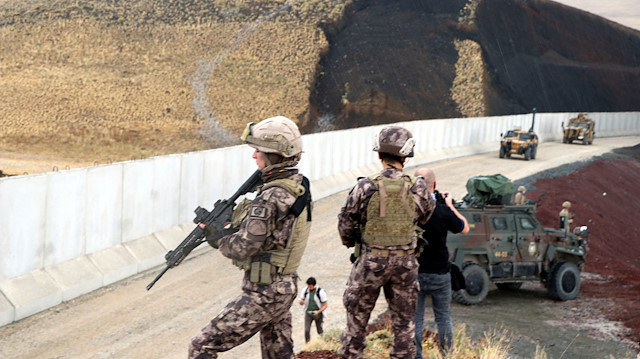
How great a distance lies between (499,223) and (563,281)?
195cm

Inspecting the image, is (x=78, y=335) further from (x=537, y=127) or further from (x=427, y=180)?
(x=537, y=127)

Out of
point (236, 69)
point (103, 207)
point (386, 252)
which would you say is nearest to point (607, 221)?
point (103, 207)

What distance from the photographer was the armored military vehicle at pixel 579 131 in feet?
146

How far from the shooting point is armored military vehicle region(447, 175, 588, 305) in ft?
44.0

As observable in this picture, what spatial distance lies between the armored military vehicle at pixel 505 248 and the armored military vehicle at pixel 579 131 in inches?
1253

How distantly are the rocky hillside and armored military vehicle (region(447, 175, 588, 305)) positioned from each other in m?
24.6

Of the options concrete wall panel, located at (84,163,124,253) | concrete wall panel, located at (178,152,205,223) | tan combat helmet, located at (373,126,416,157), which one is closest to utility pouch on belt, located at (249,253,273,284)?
tan combat helmet, located at (373,126,416,157)

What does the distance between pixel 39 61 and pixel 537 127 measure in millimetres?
32758

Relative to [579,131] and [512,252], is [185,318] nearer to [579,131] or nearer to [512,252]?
[512,252]

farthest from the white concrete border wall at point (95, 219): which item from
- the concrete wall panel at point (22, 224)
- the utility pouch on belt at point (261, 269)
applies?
the utility pouch on belt at point (261, 269)

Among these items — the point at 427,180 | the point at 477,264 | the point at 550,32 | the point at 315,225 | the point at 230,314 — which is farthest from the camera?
the point at 550,32

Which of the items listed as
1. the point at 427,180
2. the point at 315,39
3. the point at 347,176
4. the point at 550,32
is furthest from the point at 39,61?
the point at 550,32

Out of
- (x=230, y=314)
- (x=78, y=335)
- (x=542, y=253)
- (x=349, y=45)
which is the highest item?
(x=349, y=45)

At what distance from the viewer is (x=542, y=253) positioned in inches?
556
